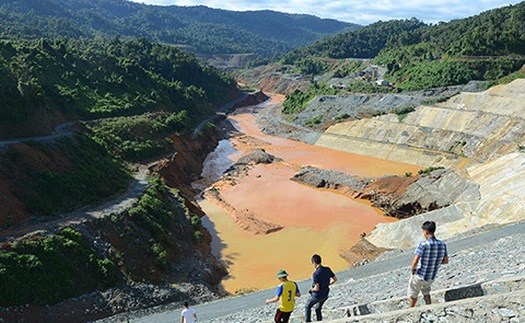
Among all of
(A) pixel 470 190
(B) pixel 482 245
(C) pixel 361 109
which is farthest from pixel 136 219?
(C) pixel 361 109

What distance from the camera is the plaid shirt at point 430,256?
1092 cm

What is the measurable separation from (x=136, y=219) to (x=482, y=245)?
76.5 ft

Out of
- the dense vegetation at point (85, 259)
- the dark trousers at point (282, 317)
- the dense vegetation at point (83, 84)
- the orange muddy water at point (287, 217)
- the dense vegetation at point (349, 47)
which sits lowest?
the orange muddy water at point (287, 217)

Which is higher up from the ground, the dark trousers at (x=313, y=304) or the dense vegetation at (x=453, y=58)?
the dense vegetation at (x=453, y=58)

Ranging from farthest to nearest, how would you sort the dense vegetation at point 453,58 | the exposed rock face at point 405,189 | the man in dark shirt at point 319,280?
the dense vegetation at point 453,58 → the exposed rock face at point 405,189 → the man in dark shirt at point 319,280

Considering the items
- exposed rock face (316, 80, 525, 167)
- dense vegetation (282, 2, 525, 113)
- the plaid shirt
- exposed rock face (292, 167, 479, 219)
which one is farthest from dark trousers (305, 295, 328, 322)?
dense vegetation (282, 2, 525, 113)

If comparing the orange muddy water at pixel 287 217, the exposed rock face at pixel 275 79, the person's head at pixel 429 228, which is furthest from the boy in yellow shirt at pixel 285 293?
the exposed rock face at pixel 275 79

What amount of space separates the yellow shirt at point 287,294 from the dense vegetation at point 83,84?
31266mm

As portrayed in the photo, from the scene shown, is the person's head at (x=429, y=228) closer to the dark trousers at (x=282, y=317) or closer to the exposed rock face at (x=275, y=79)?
the dark trousers at (x=282, y=317)

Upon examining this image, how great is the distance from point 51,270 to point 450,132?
5583cm

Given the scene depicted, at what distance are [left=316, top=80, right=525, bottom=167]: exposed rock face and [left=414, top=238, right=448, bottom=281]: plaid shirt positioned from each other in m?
47.8

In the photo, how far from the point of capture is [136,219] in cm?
3197

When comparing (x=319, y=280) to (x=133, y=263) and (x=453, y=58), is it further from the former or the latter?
(x=453, y=58)

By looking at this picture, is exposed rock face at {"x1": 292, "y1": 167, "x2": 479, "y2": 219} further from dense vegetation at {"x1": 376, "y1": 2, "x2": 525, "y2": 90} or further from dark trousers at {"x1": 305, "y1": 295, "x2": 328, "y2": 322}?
dense vegetation at {"x1": 376, "y1": 2, "x2": 525, "y2": 90}
